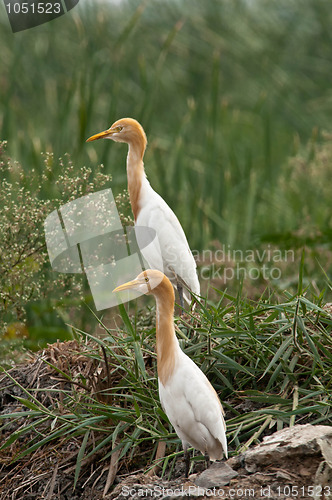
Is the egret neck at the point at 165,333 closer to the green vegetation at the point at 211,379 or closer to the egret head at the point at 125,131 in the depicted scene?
the green vegetation at the point at 211,379

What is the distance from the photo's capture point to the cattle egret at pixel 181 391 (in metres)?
1.76

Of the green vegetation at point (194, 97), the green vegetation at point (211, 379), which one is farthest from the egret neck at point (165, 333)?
the green vegetation at point (194, 97)

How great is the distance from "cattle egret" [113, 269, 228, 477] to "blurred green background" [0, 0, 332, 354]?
1.54 metres

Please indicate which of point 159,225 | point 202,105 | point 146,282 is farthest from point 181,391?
point 202,105

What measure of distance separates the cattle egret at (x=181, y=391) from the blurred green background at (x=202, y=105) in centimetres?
154

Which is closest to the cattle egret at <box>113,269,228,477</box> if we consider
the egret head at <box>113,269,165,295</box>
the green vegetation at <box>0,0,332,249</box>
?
the egret head at <box>113,269,165,295</box>

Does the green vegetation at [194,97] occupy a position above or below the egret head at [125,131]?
below

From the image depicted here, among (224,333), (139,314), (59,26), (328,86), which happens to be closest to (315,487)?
(224,333)

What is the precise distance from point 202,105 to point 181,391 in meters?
4.78

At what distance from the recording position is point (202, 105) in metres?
6.23

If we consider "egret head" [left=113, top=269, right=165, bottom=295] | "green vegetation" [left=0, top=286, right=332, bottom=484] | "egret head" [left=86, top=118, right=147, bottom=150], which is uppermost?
"egret head" [left=86, top=118, right=147, bottom=150]

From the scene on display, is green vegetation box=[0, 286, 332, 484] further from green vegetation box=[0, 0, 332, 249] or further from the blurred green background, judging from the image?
green vegetation box=[0, 0, 332, 249]

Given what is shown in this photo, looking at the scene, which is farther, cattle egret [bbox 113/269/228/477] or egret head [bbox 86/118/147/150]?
egret head [bbox 86/118/147/150]

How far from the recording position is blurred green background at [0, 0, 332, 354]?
4.20 m
